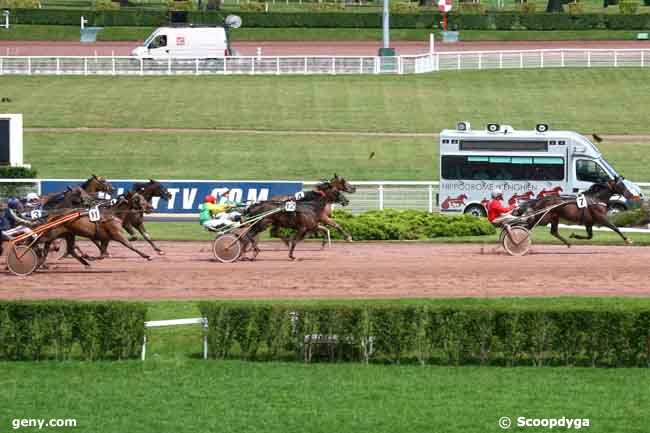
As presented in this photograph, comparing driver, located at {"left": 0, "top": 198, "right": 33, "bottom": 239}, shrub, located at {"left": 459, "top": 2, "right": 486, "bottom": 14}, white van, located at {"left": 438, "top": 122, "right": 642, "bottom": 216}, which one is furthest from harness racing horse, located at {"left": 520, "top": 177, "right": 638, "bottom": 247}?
shrub, located at {"left": 459, "top": 2, "right": 486, "bottom": 14}

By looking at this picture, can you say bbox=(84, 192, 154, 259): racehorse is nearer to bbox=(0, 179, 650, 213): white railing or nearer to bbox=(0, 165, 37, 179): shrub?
bbox=(0, 179, 650, 213): white railing

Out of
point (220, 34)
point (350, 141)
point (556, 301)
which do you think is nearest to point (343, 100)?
point (350, 141)

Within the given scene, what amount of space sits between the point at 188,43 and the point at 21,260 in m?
32.7

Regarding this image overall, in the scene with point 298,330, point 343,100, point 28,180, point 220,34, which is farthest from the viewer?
point 220,34

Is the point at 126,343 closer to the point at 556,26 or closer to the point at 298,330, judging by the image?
the point at 298,330

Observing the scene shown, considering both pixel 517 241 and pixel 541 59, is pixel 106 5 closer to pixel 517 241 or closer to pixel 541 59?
pixel 541 59

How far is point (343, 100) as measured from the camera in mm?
46906

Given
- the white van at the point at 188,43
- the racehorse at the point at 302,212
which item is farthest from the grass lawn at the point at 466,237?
the white van at the point at 188,43

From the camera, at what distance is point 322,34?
62844 mm

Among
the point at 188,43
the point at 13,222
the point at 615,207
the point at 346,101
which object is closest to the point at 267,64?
the point at 188,43

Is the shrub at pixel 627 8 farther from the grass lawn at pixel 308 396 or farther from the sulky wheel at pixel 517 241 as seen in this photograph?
the grass lawn at pixel 308 396

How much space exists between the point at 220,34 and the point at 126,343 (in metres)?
39.0

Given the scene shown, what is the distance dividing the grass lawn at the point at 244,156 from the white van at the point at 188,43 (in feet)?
37.2

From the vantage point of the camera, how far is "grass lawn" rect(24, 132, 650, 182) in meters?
37.5
